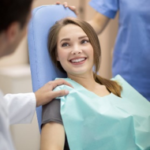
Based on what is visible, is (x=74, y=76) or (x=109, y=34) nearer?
(x=74, y=76)

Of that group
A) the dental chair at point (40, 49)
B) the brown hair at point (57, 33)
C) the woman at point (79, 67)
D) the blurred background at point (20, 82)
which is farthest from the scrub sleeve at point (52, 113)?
the blurred background at point (20, 82)

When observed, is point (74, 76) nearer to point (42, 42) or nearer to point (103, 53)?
point (42, 42)

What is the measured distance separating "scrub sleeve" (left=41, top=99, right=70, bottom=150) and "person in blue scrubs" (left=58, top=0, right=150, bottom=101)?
48 centimetres

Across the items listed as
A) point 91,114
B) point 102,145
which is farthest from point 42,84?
point 102,145

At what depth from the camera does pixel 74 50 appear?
1324mm

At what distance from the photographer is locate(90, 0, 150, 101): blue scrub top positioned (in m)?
1.47

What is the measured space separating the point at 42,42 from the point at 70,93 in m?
0.30

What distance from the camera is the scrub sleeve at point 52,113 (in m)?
1.18

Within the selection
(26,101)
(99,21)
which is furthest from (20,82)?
(26,101)

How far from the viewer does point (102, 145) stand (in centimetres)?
122

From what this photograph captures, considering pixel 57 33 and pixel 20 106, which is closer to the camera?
pixel 20 106

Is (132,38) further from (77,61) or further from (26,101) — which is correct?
(26,101)

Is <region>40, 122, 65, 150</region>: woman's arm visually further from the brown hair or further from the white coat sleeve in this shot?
the brown hair

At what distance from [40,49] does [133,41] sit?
0.47 metres
